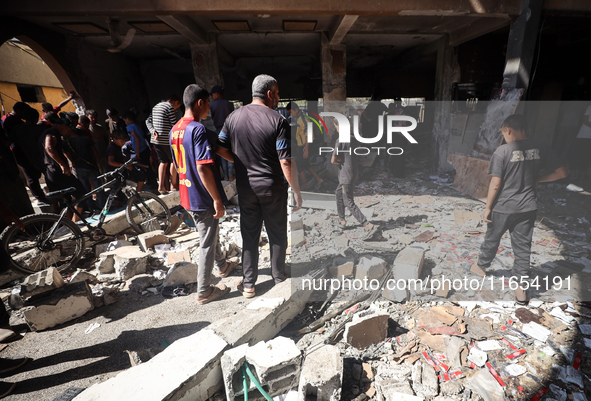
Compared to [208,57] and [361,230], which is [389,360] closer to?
[361,230]

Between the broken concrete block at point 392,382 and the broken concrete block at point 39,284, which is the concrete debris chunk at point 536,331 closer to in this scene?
the broken concrete block at point 392,382

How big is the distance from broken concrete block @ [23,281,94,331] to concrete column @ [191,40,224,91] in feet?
18.0

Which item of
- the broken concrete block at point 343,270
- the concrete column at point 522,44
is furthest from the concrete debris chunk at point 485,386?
the concrete column at point 522,44

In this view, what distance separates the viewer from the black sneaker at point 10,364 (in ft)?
7.66

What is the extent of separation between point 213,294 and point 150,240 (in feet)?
5.92

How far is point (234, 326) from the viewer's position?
89.8 inches

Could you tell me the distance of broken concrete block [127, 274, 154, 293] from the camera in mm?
3464

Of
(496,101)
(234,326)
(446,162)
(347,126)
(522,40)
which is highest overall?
(522,40)

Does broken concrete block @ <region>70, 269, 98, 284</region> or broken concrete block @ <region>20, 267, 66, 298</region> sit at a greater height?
broken concrete block @ <region>20, 267, 66, 298</region>

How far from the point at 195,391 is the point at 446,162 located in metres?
8.55

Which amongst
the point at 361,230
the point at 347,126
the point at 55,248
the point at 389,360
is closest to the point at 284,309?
the point at 389,360

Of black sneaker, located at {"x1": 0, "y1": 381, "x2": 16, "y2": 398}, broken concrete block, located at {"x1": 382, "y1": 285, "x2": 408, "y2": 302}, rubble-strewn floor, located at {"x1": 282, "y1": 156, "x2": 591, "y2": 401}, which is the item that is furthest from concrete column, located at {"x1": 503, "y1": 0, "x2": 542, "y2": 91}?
black sneaker, located at {"x1": 0, "y1": 381, "x2": 16, "y2": 398}

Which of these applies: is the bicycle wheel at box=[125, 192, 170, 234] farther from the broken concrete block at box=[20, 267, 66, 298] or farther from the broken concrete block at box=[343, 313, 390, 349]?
the broken concrete block at box=[343, 313, 390, 349]

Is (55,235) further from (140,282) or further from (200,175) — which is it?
(200,175)
